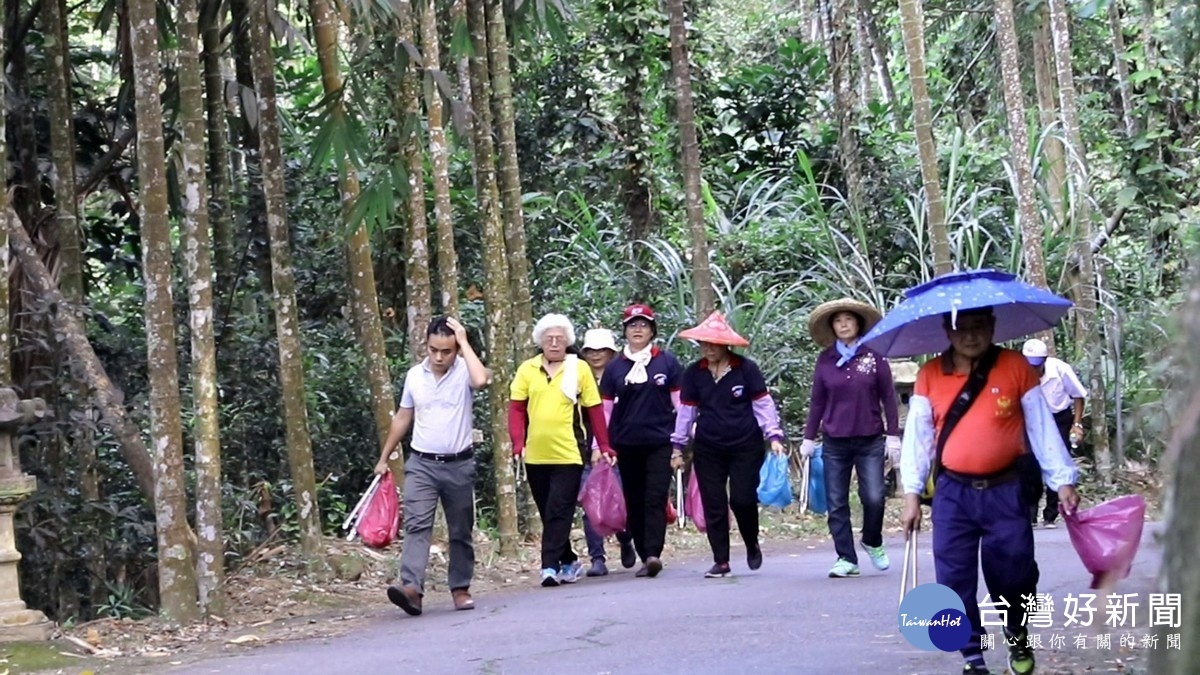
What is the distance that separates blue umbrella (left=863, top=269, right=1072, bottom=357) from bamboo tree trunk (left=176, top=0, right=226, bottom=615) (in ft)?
16.1

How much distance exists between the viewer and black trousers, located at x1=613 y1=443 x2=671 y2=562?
40.4 ft

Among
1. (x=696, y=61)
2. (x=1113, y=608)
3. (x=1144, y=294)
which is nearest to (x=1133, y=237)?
(x=1144, y=294)

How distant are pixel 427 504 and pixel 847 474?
3.07 meters

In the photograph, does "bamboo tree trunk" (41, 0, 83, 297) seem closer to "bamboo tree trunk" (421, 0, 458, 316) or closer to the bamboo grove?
the bamboo grove

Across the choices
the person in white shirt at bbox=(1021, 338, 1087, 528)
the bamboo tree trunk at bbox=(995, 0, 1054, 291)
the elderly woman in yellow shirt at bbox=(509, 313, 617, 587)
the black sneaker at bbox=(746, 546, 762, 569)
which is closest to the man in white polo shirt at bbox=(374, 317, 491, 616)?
the elderly woman in yellow shirt at bbox=(509, 313, 617, 587)

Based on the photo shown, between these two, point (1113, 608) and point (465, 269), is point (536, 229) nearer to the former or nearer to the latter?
point (465, 269)

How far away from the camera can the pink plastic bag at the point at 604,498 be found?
12.1 m

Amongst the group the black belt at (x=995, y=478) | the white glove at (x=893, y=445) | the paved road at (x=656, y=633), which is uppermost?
the white glove at (x=893, y=445)

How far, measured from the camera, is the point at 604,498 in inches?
476

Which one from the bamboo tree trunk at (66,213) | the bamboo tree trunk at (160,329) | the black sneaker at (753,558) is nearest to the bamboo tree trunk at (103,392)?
the bamboo tree trunk at (66,213)

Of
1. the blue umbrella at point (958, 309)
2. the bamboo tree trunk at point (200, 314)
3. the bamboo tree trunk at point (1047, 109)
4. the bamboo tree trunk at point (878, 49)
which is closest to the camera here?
the blue umbrella at point (958, 309)

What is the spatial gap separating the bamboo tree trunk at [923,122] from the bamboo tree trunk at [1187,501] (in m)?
13.0

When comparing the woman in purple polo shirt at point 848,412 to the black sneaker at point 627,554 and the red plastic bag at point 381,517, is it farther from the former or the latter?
the red plastic bag at point 381,517

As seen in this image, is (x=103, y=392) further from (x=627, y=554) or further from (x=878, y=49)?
(x=878, y=49)
